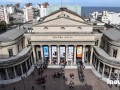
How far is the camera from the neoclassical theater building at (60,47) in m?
44.9

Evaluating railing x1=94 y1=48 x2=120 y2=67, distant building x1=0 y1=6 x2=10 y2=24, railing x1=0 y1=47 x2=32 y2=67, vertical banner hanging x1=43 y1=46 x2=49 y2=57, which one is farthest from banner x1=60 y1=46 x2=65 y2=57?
distant building x1=0 y1=6 x2=10 y2=24

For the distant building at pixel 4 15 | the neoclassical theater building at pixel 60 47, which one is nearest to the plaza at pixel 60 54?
the neoclassical theater building at pixel 60 47

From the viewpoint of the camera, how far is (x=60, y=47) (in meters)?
52.4

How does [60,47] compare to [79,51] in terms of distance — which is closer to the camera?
[60,47]

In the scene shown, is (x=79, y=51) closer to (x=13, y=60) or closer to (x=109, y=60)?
(x=109, y=60)

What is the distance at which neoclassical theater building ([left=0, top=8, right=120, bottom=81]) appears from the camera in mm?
44875

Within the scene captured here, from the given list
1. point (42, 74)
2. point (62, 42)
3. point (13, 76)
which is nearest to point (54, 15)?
point (62, 42)

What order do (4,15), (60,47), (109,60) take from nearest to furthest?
1. (109,60)
2. (60,47)
3. (4,15)

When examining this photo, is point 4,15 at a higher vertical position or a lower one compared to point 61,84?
higher

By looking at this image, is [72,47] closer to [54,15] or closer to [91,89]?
[54,15]

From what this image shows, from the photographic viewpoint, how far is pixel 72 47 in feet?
171

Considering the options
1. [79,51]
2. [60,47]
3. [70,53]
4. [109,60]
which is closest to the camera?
[109,60]

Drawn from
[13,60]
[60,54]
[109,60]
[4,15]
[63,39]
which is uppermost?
[4,15]

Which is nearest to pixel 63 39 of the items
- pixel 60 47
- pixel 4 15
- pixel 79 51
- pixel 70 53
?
pixel 60 47
